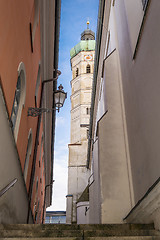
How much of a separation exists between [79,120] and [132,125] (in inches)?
1106

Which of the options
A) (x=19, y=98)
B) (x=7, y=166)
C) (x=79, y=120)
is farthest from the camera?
(x=79, y=120)

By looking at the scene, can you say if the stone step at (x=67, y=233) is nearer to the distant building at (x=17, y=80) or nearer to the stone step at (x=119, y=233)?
the stone step at (x=119, y=233)

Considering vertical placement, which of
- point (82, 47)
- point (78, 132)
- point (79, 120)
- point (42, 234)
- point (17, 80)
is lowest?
point (42, 234)

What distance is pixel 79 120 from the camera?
34.9 metres

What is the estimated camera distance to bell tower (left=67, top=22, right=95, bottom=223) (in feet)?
90.7

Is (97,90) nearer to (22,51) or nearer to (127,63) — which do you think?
(127,63)

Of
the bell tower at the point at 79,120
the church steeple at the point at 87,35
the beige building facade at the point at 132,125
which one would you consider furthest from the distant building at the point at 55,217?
the church steeple at the point at 87,35

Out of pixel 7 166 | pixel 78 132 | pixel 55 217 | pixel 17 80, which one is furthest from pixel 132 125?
pixel 55 217

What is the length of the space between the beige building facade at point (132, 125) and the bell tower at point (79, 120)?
61.6ft

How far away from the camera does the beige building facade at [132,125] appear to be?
4629mm

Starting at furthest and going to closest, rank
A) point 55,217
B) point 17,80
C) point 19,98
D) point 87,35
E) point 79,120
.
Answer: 1. point 87,35
2. point 55,217
3. point 79,120
4. point 19,98
5. point 17,80

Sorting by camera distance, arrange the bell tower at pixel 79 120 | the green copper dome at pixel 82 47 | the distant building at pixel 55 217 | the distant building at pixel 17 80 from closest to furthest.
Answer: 1. the distant building at pixel 17 80
2. the bell tower at pixel 79 120
3. the distant building at pixel 55 217
4. the green copper dome at pixel 82 47

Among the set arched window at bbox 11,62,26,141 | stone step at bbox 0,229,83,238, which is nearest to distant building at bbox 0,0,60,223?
arched window at bbox 11,62,26,141

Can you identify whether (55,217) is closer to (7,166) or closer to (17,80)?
(7,166)
